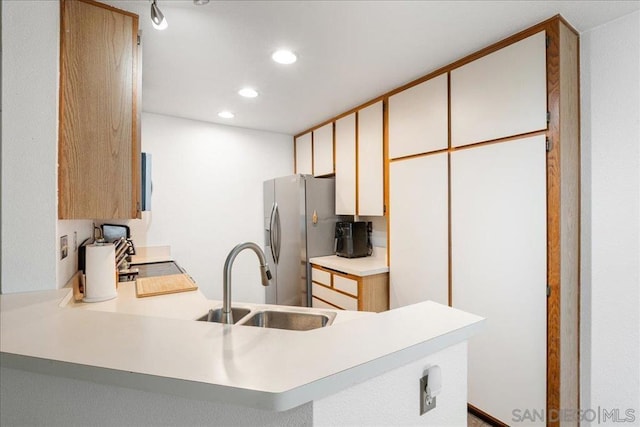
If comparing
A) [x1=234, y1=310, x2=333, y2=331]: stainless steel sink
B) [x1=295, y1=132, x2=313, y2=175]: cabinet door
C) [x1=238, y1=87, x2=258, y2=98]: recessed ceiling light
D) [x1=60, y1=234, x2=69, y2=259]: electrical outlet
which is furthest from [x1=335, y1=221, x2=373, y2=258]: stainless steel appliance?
[x1=60, y1=234, x2=69, y2=259]: electrical outlet

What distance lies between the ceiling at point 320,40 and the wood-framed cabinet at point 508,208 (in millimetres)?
167

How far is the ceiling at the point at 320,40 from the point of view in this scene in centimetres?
154

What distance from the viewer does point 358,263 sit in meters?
2.87

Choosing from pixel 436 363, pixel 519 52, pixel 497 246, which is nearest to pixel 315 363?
pixel 436 363

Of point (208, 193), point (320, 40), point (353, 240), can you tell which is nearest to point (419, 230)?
point (353, 240)

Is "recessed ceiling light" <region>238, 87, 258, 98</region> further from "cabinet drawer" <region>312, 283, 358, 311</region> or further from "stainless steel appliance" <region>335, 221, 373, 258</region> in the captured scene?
"cabinet drawer" <region>312, 283, 358, 311</region>

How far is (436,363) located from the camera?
87cm

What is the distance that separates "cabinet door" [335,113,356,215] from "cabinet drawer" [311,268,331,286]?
64 cm

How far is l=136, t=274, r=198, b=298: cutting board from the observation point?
5.54 ft

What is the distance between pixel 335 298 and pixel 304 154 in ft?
6.28

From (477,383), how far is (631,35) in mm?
2103

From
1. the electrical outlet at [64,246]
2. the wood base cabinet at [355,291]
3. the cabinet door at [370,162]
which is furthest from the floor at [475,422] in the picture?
the electrical outlet at [64,246]

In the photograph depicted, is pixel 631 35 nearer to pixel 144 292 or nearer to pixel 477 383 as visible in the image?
pixel 477 383

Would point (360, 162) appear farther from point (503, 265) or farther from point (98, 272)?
point (98, 272)
